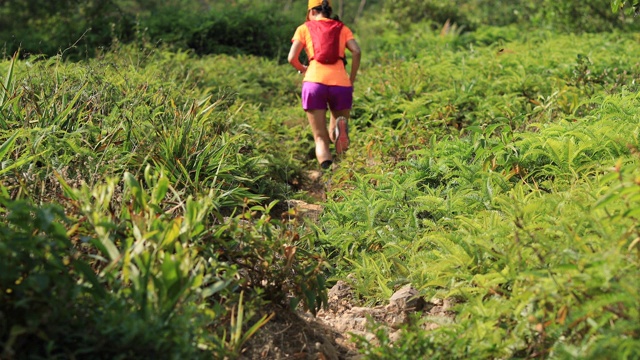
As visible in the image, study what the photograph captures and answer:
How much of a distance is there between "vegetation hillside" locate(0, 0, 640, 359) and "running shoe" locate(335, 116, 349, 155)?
20 centimetres

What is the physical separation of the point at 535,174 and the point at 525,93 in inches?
121

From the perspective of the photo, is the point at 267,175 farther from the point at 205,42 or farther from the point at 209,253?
the point at 205,42

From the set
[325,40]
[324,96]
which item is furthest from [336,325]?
[325,40]

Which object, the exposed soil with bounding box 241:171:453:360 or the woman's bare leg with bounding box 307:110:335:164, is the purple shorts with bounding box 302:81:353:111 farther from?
the exposed soil with bounding box 241:171:453:360

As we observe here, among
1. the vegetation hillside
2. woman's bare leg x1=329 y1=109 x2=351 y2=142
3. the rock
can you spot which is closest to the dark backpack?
woman's bare leg x1=329 y1=109 x2=351 y2=142

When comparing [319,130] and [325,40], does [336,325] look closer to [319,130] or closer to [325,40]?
[319,130]

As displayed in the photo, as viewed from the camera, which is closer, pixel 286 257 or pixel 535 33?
pixel 286 257

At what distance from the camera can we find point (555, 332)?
11.2 feet

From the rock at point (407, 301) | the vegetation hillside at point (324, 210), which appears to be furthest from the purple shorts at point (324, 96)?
the rock at point (407, 301)

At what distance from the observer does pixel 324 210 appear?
626 centimetres

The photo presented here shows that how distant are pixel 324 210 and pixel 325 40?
1943 millimetres

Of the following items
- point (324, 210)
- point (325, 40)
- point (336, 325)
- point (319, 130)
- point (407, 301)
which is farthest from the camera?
point (319, 130)

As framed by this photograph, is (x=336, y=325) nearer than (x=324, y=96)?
Yes

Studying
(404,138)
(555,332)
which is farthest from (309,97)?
(555,332)
